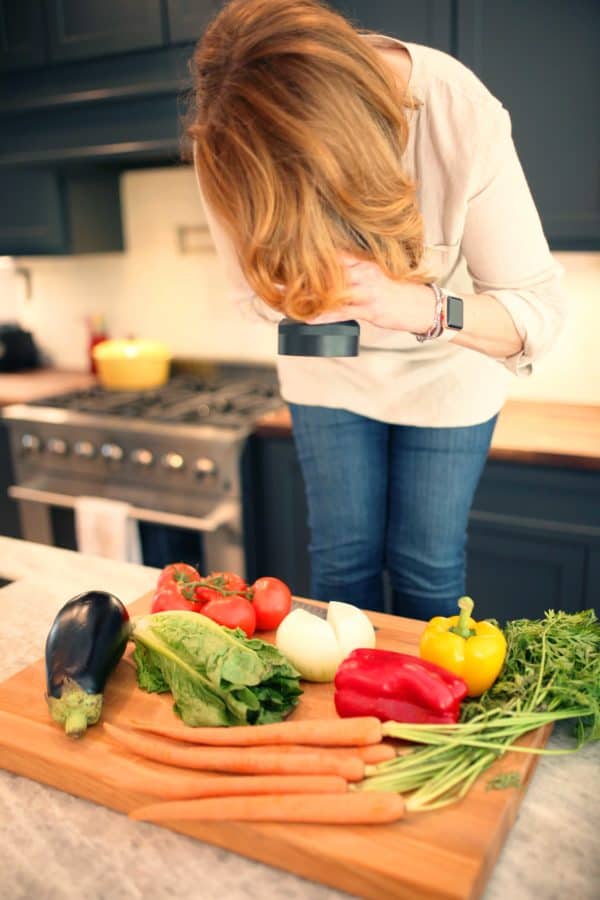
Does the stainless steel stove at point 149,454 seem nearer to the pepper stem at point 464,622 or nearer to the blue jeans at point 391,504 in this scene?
the blue jeans at point 391,504

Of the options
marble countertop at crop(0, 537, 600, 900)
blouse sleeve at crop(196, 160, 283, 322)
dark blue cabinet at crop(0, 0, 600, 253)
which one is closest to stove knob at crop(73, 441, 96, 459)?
dark blue cabinet at crop(0, 0, 600, 253)

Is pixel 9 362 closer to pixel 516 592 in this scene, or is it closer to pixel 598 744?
pixel 516 592

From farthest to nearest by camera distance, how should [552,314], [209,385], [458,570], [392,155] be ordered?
[209,385] < [458,570] < [552,314] < [392,155]

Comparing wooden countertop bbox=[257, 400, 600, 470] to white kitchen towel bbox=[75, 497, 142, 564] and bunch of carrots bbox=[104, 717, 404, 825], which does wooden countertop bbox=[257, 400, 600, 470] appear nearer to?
white kitchen towel bbox=[75, 497, 142, 564]

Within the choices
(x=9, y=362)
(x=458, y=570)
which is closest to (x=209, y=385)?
(x=9, y=362)

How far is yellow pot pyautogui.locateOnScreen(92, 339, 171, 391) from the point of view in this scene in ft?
9.07

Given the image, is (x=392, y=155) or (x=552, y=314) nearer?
(x=392, y=155)

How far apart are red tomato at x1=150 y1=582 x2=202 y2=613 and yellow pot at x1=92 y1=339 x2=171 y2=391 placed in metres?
1.77

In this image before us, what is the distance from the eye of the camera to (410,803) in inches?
29.3

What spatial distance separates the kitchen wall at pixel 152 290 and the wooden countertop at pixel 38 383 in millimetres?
114

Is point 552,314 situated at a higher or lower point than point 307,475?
higher

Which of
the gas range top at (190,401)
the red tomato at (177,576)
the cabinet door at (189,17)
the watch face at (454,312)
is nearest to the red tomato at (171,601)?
the red tomato at (177,576)

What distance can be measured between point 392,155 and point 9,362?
8.22 feet

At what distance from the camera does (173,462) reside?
2.30 metres
